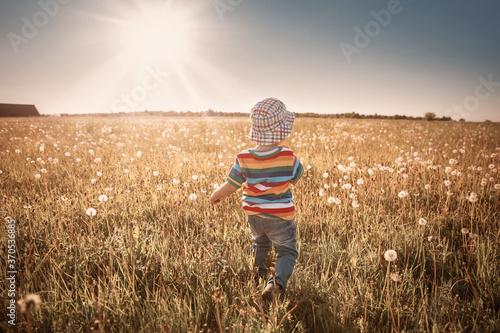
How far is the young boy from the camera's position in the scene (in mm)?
1834

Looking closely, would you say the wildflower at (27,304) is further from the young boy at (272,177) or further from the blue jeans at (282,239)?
the blue jeans at (282,239)

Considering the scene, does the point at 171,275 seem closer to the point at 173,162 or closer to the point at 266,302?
the point at 266,302

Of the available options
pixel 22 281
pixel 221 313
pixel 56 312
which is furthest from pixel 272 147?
pixel 22 281

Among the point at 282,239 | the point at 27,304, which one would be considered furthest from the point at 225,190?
the point at 27,304

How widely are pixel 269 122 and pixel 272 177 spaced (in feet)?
1.46

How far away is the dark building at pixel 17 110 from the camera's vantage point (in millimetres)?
45372

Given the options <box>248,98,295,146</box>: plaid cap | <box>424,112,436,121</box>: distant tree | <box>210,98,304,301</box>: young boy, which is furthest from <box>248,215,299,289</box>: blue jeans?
<box>424,112,436,121</box>: distant tree

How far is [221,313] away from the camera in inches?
63.6

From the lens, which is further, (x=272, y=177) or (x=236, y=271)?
(x=236, y=271)

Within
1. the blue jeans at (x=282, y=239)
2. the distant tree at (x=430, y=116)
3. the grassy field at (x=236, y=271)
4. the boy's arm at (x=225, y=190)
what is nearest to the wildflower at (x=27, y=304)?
the grassy field at (x=236, y=271)

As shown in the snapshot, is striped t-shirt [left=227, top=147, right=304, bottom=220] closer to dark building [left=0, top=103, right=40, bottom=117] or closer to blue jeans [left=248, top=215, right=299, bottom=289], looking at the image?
blue jeans [left=248, top=215, right=299, bottom=289]

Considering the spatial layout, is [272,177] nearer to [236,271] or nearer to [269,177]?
[269,177]

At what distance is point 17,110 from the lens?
4844 centimetres

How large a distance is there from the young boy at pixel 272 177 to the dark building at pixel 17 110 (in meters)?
63.0
